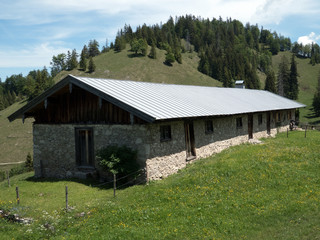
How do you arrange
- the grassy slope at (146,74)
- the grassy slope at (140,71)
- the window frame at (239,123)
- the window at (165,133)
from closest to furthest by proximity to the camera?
the window at (165,133)
the window frame at (239,123)
the grassy slope at (146,74)
the grassy slope at (140,71)

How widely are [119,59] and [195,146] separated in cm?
10940

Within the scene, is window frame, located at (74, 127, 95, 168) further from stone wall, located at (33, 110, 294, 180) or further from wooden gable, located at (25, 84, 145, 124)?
wooden gable, located at (25, 84, 145, 124)

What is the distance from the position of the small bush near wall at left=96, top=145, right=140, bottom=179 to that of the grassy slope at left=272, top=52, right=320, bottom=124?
6402 cm

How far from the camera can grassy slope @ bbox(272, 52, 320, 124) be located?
77.8m

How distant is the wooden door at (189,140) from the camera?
17.2 meters

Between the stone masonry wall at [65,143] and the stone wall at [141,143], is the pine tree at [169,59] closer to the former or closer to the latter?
the stone wall at [141,143]

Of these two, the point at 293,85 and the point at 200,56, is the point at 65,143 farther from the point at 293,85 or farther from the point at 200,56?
the point at 200,56

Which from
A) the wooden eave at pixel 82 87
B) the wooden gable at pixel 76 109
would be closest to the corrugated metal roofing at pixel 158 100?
the wooden eave at pixel 82 87

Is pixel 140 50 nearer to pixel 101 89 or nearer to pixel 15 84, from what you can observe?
pixel 15 84

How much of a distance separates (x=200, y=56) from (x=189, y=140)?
128881 millimetres

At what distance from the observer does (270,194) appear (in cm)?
1107

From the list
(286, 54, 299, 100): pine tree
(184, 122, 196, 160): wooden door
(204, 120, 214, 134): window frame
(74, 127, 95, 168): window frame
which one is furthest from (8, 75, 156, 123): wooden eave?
(286, 54, 299, 100): pine tree

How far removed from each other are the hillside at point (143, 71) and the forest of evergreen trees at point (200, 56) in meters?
3.60

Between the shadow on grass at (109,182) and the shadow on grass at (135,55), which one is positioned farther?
the shadow on grass at (135,55)
